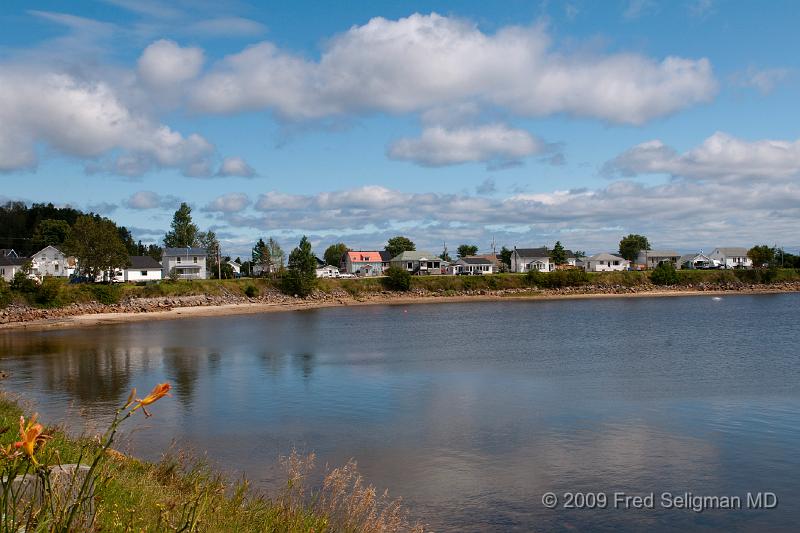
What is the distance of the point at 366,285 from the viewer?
11981cm

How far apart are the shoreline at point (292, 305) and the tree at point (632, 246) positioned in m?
53.5

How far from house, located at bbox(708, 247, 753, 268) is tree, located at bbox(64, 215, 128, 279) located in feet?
503

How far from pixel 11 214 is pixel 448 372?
158091 millimetres

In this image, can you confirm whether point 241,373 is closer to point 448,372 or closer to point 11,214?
point 448,372

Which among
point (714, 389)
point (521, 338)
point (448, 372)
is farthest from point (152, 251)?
point (714, 389)

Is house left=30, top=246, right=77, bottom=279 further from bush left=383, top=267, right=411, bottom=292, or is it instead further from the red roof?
the red roof

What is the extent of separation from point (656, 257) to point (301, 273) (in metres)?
114

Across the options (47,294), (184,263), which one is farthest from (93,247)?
(184,263)

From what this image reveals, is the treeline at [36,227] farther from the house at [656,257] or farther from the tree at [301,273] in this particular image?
the house at [656,257]

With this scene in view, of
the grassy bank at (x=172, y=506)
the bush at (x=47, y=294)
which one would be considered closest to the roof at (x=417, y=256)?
the bush at (x=47, y=294)

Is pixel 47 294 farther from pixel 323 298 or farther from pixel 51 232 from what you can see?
pixel 51 232

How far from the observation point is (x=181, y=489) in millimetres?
13281

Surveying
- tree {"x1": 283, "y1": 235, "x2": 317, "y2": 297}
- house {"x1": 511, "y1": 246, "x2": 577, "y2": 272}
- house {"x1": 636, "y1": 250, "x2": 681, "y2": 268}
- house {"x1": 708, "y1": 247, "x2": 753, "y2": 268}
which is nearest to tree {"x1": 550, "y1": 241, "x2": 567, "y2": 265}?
house {"x1": 511, "y1": 246, "x2": 577, "y2": 272}

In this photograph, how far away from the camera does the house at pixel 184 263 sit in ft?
390
